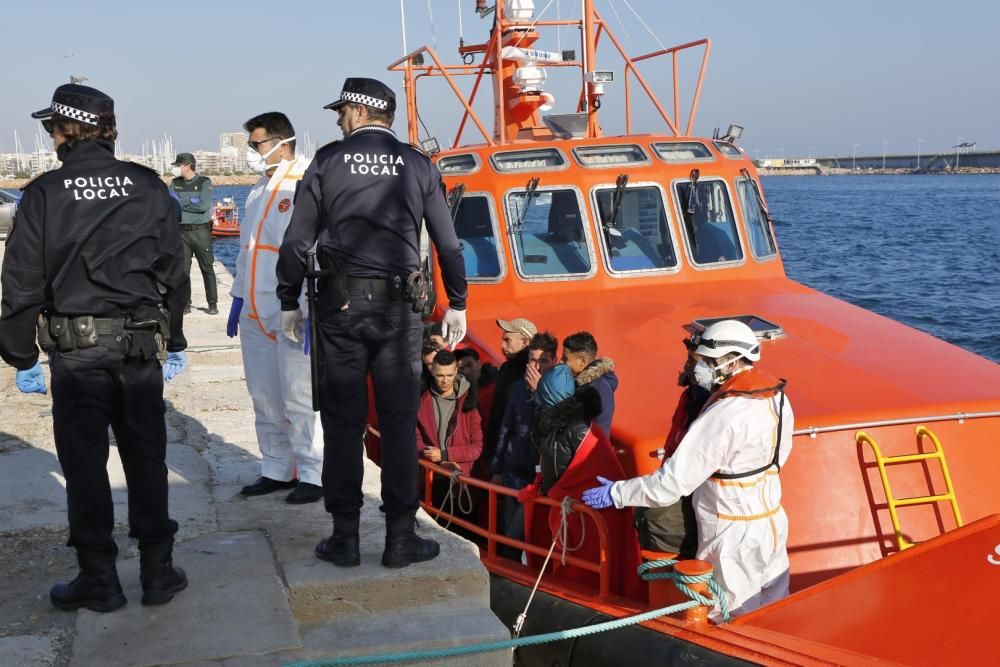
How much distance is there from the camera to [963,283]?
2714cm

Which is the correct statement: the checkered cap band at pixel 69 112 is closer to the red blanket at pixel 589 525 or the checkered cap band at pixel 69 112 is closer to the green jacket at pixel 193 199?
the red blanket at pixel 589 525

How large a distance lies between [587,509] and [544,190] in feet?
10.2

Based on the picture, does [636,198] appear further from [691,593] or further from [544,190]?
[691,593]

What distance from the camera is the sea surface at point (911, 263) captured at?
21.3m

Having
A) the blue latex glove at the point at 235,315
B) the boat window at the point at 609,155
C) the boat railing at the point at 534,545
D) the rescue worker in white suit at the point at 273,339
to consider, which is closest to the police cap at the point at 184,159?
the boat window at the point at 609,155

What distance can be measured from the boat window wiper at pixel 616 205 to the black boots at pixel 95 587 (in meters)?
4.09

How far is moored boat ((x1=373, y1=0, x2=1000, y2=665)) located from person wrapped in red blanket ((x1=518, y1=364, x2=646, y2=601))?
0.16ft

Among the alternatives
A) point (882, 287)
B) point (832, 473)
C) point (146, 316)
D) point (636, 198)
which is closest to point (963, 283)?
point (882, 287)

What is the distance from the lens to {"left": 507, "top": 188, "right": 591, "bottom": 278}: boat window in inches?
272

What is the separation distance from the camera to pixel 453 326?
411 cm

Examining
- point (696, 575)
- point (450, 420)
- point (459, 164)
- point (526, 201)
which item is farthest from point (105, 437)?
→ point (459, 164)

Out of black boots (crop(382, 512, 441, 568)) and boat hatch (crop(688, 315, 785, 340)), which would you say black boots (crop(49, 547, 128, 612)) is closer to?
black boots (crop(382, 512, 441, 568))

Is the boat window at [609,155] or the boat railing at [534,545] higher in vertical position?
the boat window at [609,155]

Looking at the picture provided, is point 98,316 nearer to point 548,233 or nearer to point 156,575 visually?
point 156,575
